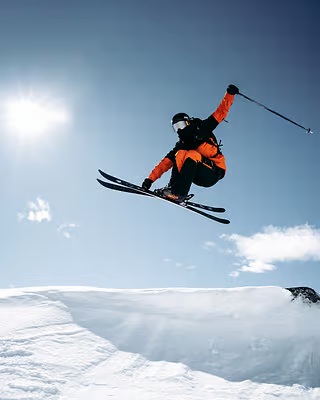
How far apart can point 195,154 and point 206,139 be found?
382 mm

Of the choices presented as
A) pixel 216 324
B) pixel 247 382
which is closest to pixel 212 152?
pixel 216 324

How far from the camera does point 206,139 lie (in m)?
8.27

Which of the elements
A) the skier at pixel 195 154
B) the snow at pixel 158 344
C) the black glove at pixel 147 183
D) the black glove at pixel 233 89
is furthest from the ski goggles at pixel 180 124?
the snow at pixel 158 344

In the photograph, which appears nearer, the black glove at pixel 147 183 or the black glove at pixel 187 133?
the black glove at pixel 187 133

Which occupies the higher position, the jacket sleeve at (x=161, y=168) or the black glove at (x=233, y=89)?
the black glove at (x=233, y=89)

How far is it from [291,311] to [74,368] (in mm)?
4815

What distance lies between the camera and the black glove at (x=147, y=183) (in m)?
8.92

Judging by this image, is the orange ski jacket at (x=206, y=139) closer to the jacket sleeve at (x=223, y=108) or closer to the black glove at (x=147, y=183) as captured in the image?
the jacket sleeve at (x=223, y=108)

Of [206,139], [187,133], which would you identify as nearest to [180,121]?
[187,133]

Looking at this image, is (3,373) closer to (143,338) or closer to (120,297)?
Answer: (143,338)

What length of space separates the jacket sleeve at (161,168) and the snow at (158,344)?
2.41 meters

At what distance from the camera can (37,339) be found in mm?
5543

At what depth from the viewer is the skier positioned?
26.4ft

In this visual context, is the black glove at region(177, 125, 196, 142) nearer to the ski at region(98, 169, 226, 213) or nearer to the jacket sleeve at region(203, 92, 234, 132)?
the jacket sleeve at region(203, 92, 234, 132)
